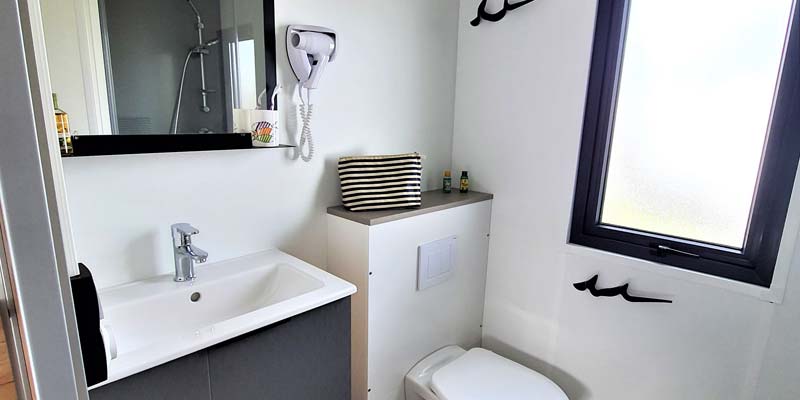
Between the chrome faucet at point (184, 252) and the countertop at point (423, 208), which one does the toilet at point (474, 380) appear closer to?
the countertop at point (423, 208)

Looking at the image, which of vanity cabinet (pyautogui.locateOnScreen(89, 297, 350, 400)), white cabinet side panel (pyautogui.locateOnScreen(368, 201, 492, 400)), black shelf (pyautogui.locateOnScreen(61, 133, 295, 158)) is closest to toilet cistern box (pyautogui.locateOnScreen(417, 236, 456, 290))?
white cabinet side panel (pyautogui.locateOnScreen(368, 201, 492, 400))

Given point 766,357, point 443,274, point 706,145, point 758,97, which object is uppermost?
point 758,97

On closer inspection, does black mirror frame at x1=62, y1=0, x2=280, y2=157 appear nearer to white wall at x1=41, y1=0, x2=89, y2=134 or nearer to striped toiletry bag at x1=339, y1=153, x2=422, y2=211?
white wall at x1=41, y1=0, x2=89, y2=134

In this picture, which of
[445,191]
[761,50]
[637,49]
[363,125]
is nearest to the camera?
[761,50]

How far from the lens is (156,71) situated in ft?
3.56

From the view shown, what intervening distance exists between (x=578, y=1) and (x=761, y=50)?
1.91 feet

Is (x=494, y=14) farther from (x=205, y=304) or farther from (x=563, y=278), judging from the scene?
(x=205, y=304)

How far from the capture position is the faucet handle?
1125 millimetres

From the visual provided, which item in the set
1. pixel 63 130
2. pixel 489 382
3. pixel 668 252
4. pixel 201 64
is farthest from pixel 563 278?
pixel 63 130

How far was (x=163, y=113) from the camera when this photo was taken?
110cm

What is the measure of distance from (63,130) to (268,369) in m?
0.72

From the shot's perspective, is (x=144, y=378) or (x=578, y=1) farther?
(x=578, y=1)

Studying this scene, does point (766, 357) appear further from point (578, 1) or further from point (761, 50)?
point (578, 1)

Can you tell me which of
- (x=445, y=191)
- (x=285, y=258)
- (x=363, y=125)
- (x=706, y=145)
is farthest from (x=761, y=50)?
(x=285, y=258)
